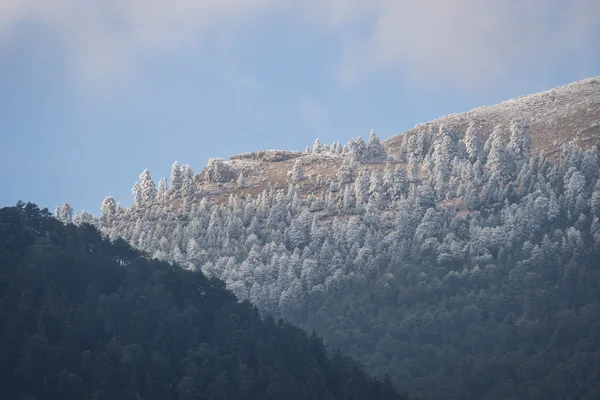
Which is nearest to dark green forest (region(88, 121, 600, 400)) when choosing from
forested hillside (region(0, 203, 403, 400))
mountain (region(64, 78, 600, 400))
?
mountain (region(64, 78, 600, 400))

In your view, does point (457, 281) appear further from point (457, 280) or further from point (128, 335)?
point (128, 335)

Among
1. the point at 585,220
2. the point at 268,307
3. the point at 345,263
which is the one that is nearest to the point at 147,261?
the point at 268,307

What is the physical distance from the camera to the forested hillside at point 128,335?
11031 centimetres

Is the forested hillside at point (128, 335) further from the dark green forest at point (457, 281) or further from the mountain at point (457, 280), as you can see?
the dark green forest at point (457, 281)

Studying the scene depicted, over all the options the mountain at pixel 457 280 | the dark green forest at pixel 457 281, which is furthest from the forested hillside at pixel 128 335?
the dark green forest at pixel 457 281

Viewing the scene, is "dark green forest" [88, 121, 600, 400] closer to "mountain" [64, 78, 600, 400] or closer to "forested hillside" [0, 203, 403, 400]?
"mountain" [64, 78, 600, 400]

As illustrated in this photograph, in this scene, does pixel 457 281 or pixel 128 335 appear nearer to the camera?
pixel 128 335

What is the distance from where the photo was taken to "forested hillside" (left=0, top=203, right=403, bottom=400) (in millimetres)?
110312

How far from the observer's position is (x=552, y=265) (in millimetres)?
160500

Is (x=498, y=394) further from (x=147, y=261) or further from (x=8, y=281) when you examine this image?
(x=8, y=281)

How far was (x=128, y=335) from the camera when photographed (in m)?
121

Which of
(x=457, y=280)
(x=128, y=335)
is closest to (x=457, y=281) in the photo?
(x=457, y=280)

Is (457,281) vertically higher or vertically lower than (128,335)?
higher

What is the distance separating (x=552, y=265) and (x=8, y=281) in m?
82.1
